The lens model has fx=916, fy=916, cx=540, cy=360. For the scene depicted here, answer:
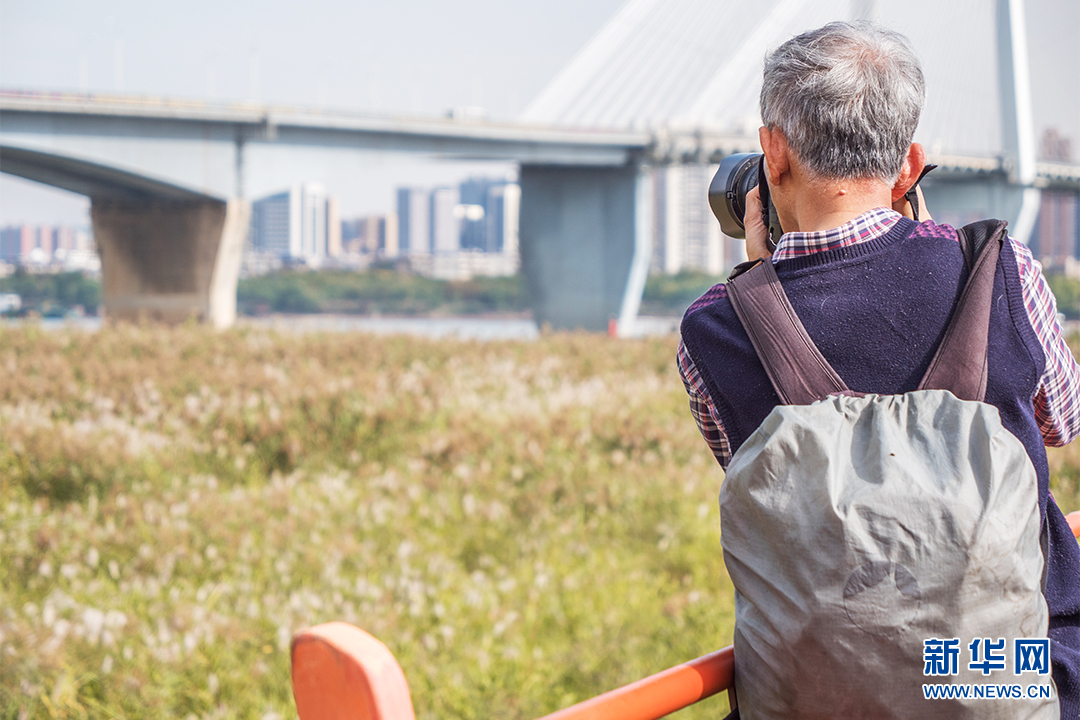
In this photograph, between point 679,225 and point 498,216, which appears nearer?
point 679,225

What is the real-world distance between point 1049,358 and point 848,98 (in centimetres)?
50

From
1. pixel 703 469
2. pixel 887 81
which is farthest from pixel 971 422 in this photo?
pixel 703 469

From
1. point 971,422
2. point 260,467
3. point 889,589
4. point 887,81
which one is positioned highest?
point 887,81

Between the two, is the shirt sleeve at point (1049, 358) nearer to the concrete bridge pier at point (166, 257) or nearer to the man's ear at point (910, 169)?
the man's ear at point (910, 169)

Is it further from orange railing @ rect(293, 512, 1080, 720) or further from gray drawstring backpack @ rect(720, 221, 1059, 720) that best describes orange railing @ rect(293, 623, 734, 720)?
gray drawstring backpack @ rect(720, 221, 1059, 720)

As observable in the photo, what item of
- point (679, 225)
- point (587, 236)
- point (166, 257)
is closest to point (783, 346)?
point (166, 257)

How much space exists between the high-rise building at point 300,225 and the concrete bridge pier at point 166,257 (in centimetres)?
5573

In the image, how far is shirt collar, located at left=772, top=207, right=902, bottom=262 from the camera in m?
1.41

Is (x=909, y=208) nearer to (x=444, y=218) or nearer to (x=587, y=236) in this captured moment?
(x=587, y=236)

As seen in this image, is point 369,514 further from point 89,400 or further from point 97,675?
point 89,400

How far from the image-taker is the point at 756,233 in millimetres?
1599

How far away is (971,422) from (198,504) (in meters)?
4.65

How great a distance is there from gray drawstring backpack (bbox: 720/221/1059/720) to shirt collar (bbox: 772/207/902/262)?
0.88 ft

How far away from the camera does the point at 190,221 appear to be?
28031 millimetres
